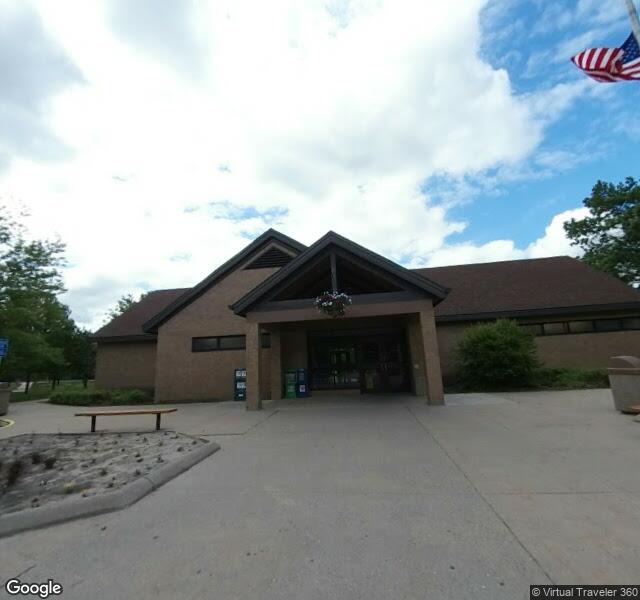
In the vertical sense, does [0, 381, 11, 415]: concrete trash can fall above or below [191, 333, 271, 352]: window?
below

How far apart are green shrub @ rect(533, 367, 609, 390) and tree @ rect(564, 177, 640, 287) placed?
1539 centimetres

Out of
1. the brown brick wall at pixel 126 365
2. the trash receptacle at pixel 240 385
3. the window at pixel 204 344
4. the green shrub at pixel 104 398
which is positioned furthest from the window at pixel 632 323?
the brown brick wall at pixel 126 365

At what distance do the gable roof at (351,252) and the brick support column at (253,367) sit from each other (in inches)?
30.7

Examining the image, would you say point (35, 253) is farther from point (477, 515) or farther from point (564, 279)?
point (564, 279)

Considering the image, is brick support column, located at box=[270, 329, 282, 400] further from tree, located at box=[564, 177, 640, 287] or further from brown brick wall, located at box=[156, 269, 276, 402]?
tree, located at box=[564, 177, 640, 287]

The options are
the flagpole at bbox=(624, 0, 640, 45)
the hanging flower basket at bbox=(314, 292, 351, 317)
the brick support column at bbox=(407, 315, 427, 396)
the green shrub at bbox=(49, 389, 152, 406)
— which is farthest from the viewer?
the green shrub at bbox=(49, 389, 152, 406)

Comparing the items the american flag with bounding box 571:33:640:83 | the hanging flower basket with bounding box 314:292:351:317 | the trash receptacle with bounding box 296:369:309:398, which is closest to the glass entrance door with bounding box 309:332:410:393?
the trash receptacle with bounding box 296:369:309:398

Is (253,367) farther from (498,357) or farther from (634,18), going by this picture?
(634,18)

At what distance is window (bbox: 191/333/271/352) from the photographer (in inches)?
678

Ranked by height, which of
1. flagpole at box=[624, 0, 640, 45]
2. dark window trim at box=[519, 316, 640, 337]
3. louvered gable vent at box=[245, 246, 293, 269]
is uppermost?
flagpole at box=[624, 0, 640, 45]

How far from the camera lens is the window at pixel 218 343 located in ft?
56.5

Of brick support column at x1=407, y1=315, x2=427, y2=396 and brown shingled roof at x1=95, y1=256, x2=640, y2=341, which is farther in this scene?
brown shingled roof at x1=95, y1=256, x2=640, y2=341

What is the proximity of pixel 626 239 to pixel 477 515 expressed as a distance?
3059 cm

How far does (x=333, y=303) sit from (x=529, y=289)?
42.0 feet
